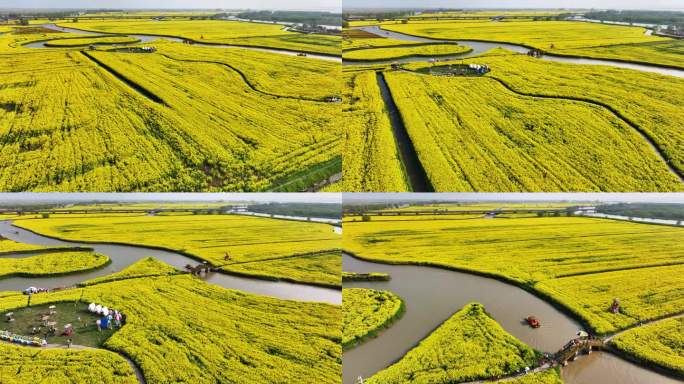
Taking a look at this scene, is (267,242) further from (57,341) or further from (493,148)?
(493,148)

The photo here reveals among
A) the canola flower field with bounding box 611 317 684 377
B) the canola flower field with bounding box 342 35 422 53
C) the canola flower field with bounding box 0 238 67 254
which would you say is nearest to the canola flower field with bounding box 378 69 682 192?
the canola flower field with bounding box 611 317 684 377

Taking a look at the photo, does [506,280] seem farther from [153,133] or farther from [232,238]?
[153,133]

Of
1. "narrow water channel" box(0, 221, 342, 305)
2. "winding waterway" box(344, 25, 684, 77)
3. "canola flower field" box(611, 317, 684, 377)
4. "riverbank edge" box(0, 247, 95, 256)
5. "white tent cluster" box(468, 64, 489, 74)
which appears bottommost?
"narrow water channel" box(0, 221, 342, 305)

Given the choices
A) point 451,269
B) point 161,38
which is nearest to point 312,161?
point 451,269

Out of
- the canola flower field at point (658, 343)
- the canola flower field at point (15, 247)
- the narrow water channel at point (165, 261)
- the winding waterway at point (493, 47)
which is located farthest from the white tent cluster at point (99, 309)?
the winding waterway at point (493, 47)

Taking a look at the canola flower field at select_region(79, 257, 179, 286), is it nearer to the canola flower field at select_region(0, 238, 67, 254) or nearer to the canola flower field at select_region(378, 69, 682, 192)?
the canola flower field at select_region(0, 238, 67, 254)

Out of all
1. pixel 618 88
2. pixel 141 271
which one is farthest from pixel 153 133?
pixel 618 88
